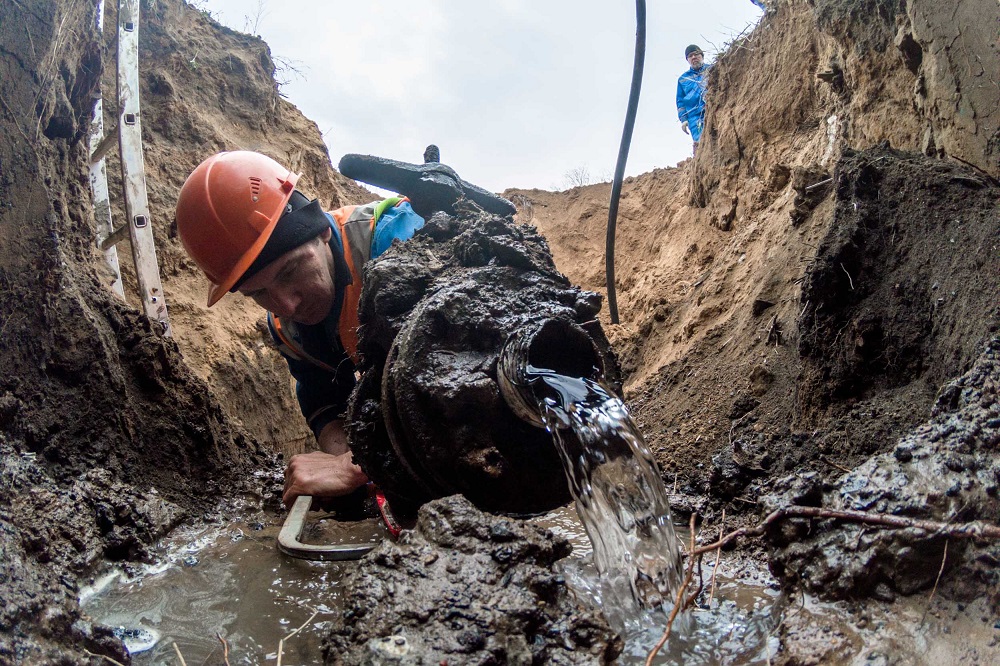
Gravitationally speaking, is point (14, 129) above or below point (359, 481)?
above

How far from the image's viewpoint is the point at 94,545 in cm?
206

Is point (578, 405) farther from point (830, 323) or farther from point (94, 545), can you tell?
point (94, 545)

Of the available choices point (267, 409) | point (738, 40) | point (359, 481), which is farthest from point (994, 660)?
point (738, 40)

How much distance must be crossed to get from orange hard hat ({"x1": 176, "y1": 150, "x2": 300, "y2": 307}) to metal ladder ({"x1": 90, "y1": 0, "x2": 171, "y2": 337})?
133 cm

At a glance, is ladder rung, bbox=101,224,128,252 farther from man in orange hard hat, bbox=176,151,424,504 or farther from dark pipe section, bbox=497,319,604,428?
dark pipe section, bbox=497,319,604,428

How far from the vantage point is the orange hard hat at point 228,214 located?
8.56ft

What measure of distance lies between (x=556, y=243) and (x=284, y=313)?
32.1ft

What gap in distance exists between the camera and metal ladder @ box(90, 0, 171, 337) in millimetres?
3809

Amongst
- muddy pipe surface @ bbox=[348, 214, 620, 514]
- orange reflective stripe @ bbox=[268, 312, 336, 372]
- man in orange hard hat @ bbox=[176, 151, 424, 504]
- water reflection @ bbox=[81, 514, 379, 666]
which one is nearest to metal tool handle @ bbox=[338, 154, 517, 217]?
man in orange hard hat @ bbox=[176, 151, 424, 504]

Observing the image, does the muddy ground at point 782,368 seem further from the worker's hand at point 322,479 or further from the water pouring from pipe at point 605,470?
the worker's hand at point 322,479

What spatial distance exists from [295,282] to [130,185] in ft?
6.41

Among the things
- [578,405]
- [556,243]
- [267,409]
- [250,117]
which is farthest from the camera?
[556,243]

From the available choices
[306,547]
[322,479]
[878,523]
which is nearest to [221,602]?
[306,547]

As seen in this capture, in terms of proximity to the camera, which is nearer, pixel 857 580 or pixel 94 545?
pixel 857 580
